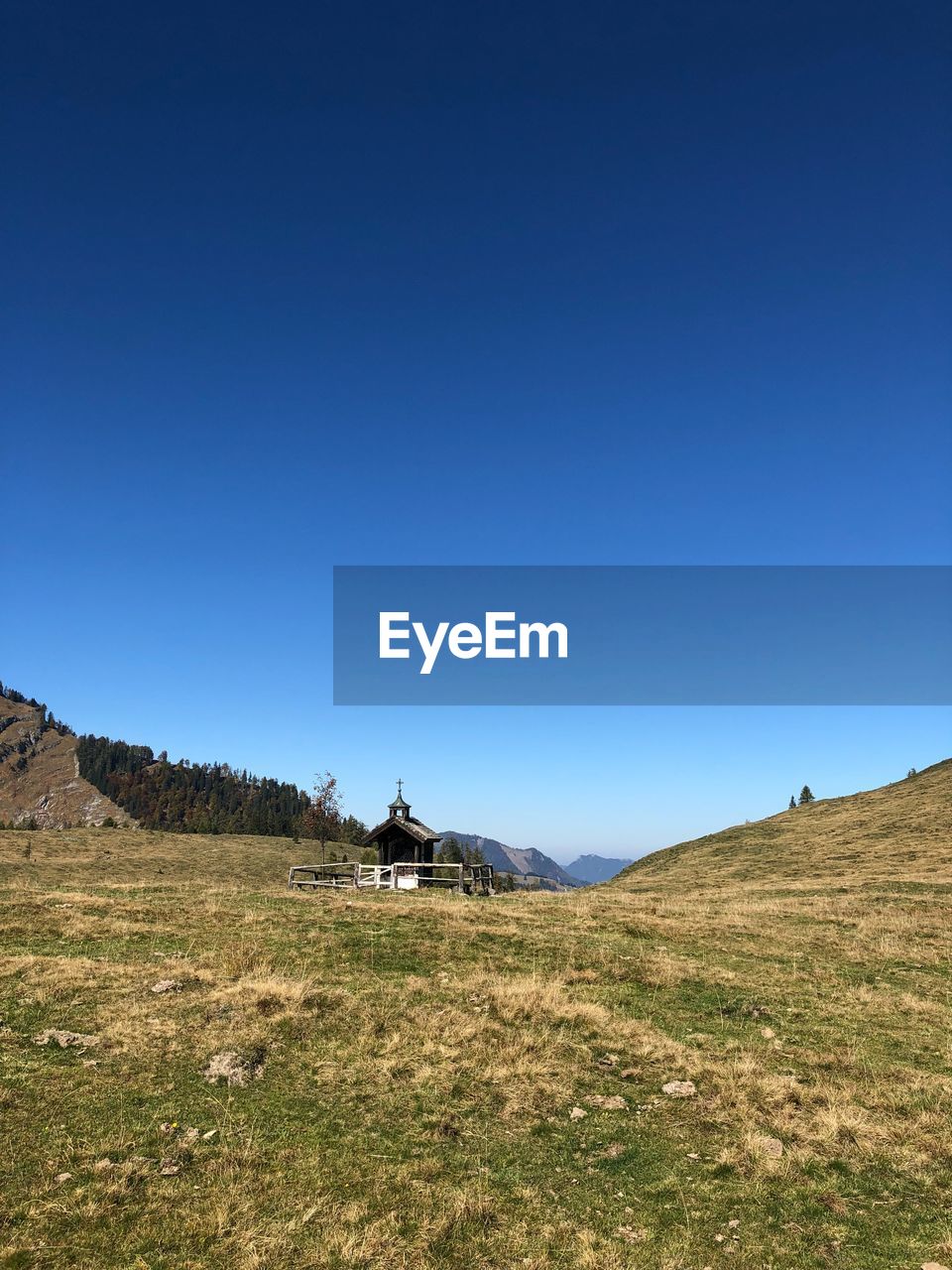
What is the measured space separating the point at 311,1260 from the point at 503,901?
27.6 m

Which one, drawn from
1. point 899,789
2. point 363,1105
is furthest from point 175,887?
point 899,789

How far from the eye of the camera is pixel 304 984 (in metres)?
17.5

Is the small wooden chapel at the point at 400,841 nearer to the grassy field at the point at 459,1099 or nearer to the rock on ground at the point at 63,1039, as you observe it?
the grassy field at the point at 459,1099

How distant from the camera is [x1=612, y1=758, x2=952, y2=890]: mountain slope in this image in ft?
176

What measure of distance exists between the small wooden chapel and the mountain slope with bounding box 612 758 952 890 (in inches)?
982

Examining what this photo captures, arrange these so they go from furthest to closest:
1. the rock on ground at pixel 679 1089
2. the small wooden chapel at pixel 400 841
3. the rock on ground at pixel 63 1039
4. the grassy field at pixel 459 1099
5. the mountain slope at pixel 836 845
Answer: the mountain slope at pixel 836 845 < the small wooden chapel at pixel 400 841 < the rock on ground at pixel 63 1039 < the rock on ground at pixel 679 1089 < the grassy field at pixel 459 1099

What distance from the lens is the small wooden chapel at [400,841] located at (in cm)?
4600

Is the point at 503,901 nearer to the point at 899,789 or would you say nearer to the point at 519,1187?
the point at 519,1187

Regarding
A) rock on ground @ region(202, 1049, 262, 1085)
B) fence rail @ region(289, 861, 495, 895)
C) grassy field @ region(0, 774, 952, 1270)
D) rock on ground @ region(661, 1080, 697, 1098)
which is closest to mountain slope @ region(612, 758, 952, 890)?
fence rail @ region(289, 861, 495, 895)

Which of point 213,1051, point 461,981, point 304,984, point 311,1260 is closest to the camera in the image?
point 311,1260

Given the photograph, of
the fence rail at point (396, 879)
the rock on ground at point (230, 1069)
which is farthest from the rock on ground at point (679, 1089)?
the fence rail at point (396, 879)

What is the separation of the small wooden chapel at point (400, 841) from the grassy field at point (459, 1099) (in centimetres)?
2058

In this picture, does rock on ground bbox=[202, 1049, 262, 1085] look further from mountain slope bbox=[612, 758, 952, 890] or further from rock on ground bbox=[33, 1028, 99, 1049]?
mountain slope bbox=[612, 758, 952, 890]

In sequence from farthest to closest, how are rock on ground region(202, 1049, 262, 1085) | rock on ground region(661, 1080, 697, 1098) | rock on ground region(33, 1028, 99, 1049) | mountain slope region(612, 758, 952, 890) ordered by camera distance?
1. mountain slope region(612, 758, 952, 890)
2. rock on ground region(33, 1028, 99, 1049)
3. rock on ground region(661, 1080, 697, 1098)
4. rock on ground region(202, 1049, 262, 1085)
